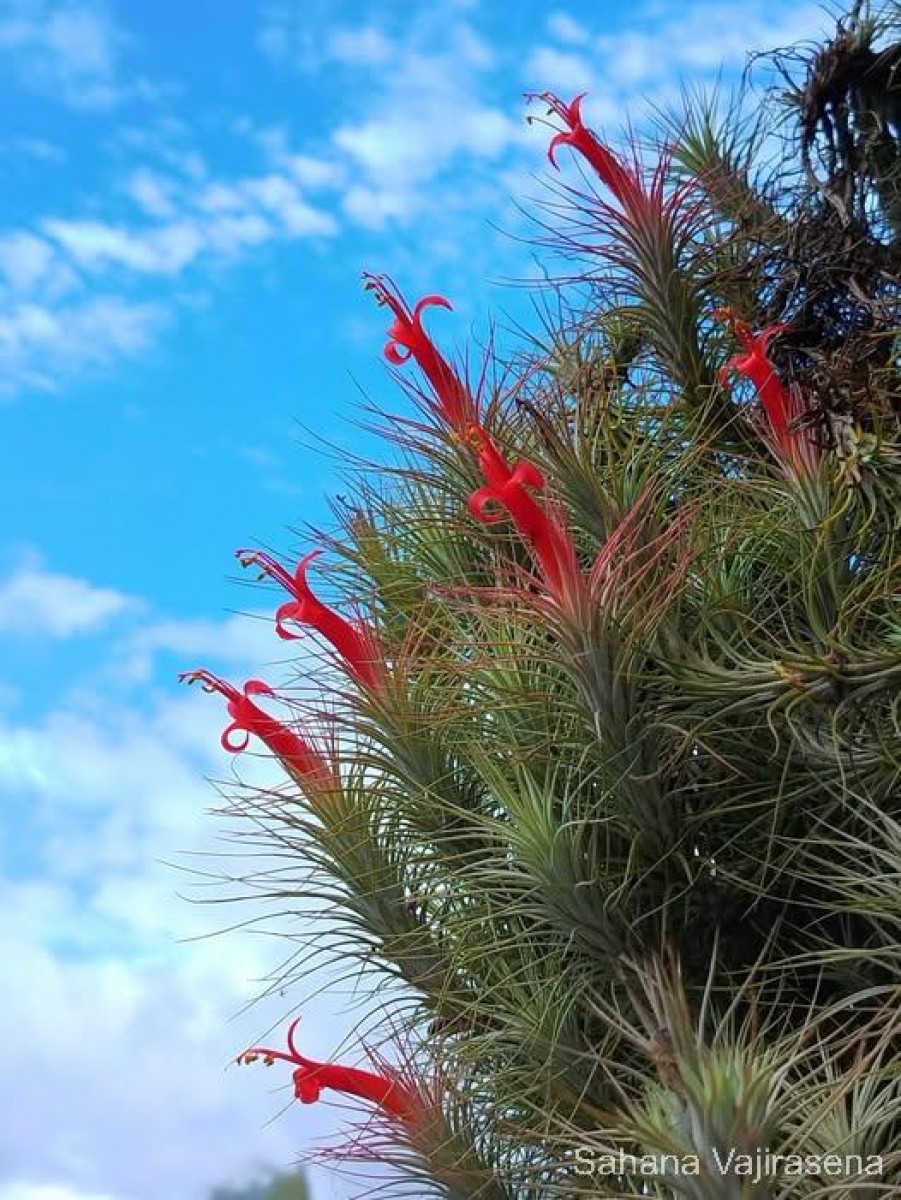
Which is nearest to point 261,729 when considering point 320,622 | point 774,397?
point 320,622

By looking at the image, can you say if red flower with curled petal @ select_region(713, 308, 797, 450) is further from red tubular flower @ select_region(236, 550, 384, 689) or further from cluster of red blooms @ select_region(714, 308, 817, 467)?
red tubular flower @ select_region(236, 550, 384, 689)

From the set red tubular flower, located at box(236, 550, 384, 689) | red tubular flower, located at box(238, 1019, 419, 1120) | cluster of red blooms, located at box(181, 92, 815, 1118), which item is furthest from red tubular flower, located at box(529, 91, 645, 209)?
red tubular flower, located at box(238, 1019, 419, 1120)

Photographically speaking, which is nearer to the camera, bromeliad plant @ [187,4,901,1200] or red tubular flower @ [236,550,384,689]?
bromeliad plant @ [187,4,901,1200]

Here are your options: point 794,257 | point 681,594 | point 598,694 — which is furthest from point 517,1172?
point 794,257

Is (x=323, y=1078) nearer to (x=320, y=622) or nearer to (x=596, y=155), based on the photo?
(x=320, y=622)

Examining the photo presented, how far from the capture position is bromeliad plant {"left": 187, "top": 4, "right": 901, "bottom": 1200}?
337 cm

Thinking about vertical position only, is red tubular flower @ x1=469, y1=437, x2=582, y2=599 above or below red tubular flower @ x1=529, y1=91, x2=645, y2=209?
below

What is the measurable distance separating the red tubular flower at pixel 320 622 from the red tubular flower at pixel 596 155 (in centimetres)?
151

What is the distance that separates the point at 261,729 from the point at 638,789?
114cm

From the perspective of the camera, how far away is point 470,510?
4.38 metres

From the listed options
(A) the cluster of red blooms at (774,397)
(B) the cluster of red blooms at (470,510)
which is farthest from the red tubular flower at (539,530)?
(A) the cluster of red blooms at (774,397)

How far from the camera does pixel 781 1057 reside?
3.20 metres

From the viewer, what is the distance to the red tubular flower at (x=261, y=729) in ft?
14.1

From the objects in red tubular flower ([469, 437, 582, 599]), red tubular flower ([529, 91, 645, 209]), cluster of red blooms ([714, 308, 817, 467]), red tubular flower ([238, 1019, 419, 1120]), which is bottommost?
red tubular flower ([238, 1019, 419, 1120])
